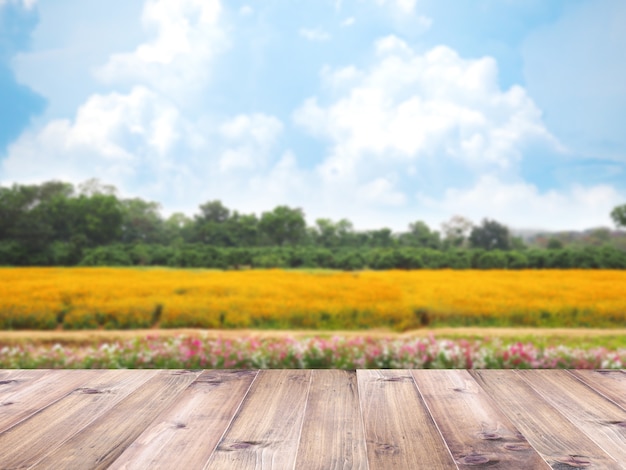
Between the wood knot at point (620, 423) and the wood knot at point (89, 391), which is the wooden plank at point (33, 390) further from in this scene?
the wood knot at point (620, 423)

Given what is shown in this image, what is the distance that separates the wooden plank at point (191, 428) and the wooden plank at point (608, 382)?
0.97m

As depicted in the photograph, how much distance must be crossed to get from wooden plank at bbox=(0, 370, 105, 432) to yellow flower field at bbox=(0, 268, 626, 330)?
2156 millimetres

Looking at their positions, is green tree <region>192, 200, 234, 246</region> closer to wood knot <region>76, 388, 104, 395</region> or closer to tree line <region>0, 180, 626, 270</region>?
tree line <region>0, 180, 626, 270</region>

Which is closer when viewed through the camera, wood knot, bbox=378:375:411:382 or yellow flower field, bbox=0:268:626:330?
wood knot, bbox=378:375:411:382

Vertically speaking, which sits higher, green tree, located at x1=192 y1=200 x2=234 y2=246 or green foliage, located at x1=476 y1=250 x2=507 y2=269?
green tree, located at x1=192 y1=200 x2=234 y2=246

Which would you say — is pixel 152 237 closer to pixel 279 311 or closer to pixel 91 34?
pixel 279 311

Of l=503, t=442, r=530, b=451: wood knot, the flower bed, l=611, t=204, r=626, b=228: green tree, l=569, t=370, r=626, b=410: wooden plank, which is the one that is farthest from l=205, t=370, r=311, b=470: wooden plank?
l=611, t=204, r=626, b=228: green tree

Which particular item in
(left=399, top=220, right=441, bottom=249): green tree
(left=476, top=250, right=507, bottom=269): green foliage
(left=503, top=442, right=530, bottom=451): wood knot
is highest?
(left=399, top=220, right=441, bottom=249): green tree

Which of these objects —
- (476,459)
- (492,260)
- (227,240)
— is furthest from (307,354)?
(476,459)

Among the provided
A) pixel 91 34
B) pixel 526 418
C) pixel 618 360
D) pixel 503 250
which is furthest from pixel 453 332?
pixel 91 34

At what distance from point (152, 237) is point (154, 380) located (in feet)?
8.36

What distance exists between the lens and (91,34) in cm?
384

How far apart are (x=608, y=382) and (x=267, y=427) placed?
104 cm

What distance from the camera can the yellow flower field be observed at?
3.82 meters
